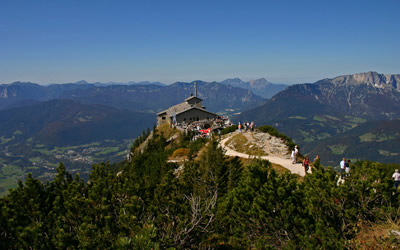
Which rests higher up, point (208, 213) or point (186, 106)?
point (186, 106)

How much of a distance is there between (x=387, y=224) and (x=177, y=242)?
365 inches

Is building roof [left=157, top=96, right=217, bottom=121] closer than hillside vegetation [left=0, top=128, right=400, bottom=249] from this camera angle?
No

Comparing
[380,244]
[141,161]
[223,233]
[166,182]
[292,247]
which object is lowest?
[141,161]

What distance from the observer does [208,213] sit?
47.0 feet

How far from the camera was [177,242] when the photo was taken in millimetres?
12484

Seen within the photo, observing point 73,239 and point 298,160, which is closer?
point 73,239

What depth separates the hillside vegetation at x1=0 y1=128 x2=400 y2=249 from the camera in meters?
10.8

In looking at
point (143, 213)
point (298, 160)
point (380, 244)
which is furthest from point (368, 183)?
point (298, 160)

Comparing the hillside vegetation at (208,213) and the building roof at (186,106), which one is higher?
the building roof at (186,106)

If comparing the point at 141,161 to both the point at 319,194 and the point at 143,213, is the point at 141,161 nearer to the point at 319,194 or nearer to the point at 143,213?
the point at 143,213

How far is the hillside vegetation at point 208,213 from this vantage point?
1077cm

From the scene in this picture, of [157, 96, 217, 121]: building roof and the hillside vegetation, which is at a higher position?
[157, 96, 217, 121]: building roof

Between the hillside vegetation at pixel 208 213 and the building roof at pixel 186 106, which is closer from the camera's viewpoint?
the hillside vegetation at pixel 208 213

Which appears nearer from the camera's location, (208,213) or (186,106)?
(208,213)
